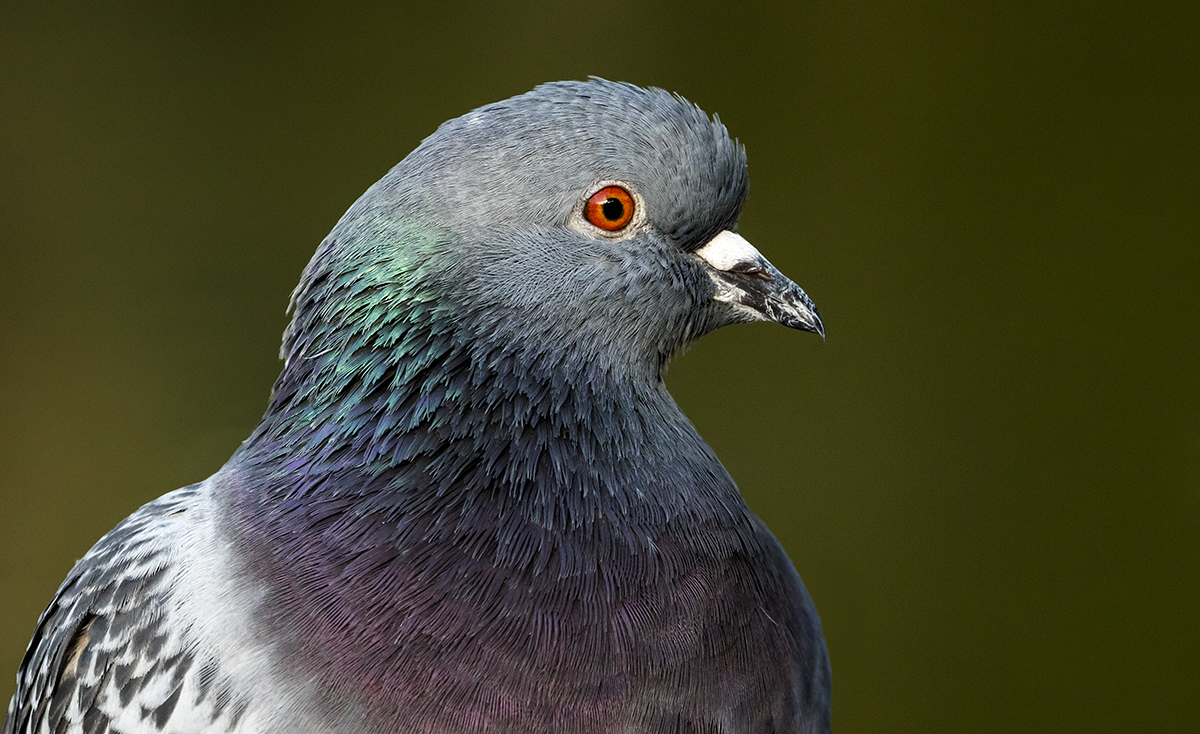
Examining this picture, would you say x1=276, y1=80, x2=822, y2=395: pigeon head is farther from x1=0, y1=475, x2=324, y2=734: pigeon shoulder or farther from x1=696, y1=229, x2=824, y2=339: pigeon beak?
x1=0, y1=475, x2=324, y2=734: pigeon shoulder

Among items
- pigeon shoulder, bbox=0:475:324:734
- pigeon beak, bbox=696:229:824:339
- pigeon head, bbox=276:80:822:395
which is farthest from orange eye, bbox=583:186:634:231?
pigeon shoulder, bbox=0:475:324:734

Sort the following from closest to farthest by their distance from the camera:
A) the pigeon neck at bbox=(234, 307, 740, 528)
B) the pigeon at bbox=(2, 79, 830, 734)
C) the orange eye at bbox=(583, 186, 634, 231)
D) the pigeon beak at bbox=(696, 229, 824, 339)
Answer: the pigeon at bbox=(2, 79, 830, 734) < the pigeon neck at bbox=(234, 307, 740, 528) < the orange eye at bbox=(583, 186, 634, 231) < the pigeon beak at bbox=(696, 229, 824, 339)

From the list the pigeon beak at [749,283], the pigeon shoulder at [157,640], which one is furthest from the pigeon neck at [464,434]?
the pigeon beak at [749,283]

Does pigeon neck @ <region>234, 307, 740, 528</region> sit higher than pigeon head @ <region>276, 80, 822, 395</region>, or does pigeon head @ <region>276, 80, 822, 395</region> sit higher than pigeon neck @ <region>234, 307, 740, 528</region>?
pigeon head @ <region>276, 80, 822, 395</region>

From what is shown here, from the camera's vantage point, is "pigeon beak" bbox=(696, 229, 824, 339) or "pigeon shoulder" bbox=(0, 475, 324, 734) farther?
"pigeon beak" bbox=(696, 229, 824, 339)

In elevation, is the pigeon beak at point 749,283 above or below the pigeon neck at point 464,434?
above

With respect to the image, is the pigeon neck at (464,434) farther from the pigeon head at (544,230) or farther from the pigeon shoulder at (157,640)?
the pigeon shoulder at (157,640)

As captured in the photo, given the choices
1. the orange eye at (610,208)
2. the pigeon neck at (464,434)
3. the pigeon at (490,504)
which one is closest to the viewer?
the pigeon at (490,504)

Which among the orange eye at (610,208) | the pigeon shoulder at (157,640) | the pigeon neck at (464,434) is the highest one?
the orange eye at (610,208)

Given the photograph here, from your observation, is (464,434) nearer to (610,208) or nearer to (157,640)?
(610,208)
